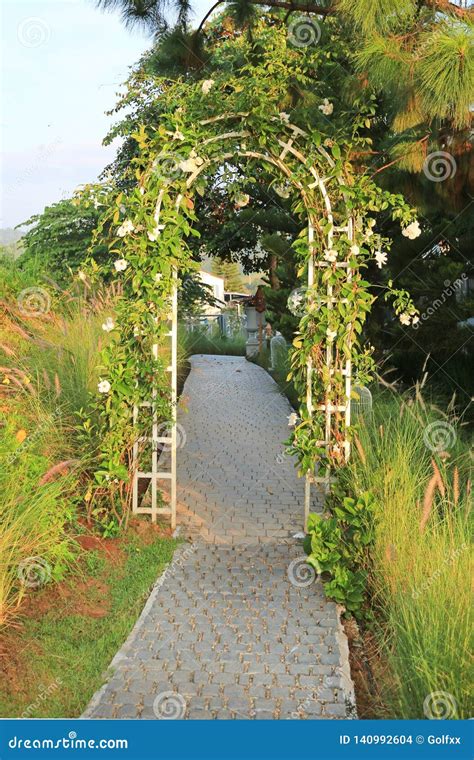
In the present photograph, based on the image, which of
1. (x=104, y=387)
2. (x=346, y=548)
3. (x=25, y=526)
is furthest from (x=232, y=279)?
(x=25, y=526)

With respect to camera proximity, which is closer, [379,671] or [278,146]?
[379,671]

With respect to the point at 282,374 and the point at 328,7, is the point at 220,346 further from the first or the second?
the point at 328,7

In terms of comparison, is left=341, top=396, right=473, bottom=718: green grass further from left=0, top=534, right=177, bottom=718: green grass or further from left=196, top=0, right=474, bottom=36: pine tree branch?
left=196, top=0, right=474, bottom=36: pine tree branch

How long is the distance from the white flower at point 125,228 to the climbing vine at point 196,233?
0.04 feet

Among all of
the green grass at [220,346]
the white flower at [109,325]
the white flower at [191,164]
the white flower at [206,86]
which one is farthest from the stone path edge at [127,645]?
the green grass at [220,346]

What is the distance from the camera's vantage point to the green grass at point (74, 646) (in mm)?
3770

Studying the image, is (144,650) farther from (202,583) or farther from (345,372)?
(345,372)

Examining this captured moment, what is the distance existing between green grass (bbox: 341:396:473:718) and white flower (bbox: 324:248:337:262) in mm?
1258

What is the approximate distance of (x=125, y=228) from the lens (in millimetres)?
5863

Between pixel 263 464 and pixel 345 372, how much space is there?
2.81 meters

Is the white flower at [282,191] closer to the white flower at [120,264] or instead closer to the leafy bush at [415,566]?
the white flower at [120,264]

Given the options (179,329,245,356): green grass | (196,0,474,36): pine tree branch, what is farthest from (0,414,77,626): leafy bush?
(179,329,245,356): green grass

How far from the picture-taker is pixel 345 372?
241 inches

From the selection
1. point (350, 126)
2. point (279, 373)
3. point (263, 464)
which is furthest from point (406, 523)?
point (279, 373)
